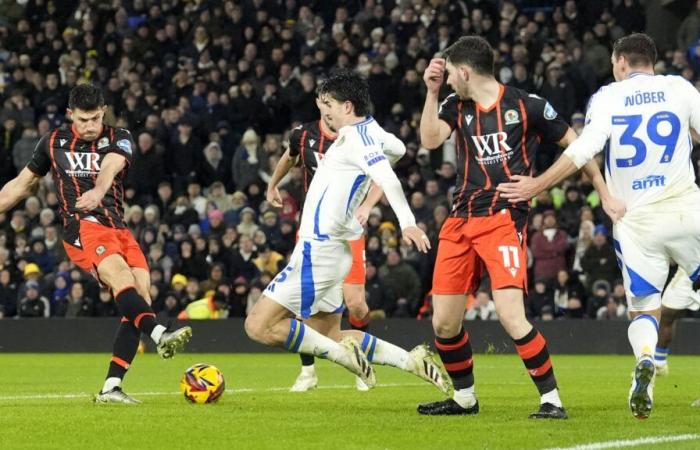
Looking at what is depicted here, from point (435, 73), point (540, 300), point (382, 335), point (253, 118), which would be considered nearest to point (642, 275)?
point (435, 73)

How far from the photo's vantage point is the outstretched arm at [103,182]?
1034cm

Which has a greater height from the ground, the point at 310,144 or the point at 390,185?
the point at 390,185

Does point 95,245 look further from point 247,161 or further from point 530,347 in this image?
point 247,161

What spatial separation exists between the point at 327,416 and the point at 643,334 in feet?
7.29

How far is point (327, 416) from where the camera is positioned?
9.38 metres

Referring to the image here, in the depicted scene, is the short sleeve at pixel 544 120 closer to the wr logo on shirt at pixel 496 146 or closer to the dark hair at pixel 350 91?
the wr logo on shirt at pixel 496 146

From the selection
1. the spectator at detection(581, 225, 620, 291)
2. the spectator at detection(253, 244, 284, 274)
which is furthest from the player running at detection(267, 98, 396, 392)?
the spectator at detection(253, 244, 284, 274)

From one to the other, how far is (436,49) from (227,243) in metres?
5.31

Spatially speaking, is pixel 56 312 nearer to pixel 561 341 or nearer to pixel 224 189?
pixel 224 189

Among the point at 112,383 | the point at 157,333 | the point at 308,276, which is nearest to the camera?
the point at 308,276

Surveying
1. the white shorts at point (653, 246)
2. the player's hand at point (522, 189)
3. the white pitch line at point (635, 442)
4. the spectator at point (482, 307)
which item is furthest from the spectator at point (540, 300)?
the white pitch line at point (635, 442)

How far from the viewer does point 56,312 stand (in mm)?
22953

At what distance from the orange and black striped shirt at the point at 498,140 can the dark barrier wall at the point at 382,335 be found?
36.8 feet

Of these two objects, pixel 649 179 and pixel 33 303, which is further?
pixel 33 303
